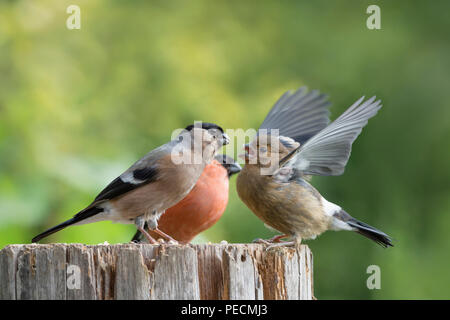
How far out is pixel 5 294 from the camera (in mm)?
2523

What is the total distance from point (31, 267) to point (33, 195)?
9.25 ft

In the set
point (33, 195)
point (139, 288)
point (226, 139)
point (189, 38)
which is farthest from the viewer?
point (189, 38)

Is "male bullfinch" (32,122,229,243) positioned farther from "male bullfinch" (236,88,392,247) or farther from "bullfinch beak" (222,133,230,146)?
"male bullfinch" (236,88,392,247)

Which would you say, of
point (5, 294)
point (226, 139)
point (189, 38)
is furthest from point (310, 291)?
point (189, 38)

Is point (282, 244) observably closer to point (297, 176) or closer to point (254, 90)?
point (297, 176)

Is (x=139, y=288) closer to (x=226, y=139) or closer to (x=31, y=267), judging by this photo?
(x=31, y=267)

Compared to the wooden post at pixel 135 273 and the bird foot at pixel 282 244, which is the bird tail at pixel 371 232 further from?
the wooden post at pixel 135 273

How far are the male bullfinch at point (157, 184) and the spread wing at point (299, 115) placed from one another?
0.61 metres

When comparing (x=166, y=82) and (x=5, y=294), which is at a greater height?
(x=166, y=82)

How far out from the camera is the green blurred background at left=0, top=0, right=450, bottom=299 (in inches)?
237

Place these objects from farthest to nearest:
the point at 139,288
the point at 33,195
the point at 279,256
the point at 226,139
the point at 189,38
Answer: the point at 189,38 < the point at 33,195 < the point at 226,139 < the point at 279,256 < the point at 139,288

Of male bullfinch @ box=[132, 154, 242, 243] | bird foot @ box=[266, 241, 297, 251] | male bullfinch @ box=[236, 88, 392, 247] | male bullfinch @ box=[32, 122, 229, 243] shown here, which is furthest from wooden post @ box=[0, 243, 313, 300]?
male bullfinch @ box=[132, 154, 242, 243]

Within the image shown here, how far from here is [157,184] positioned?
3.54 metres

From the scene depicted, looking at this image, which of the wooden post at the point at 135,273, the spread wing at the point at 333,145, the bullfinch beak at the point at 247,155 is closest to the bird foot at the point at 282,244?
the wooden post at the point at 135,273
